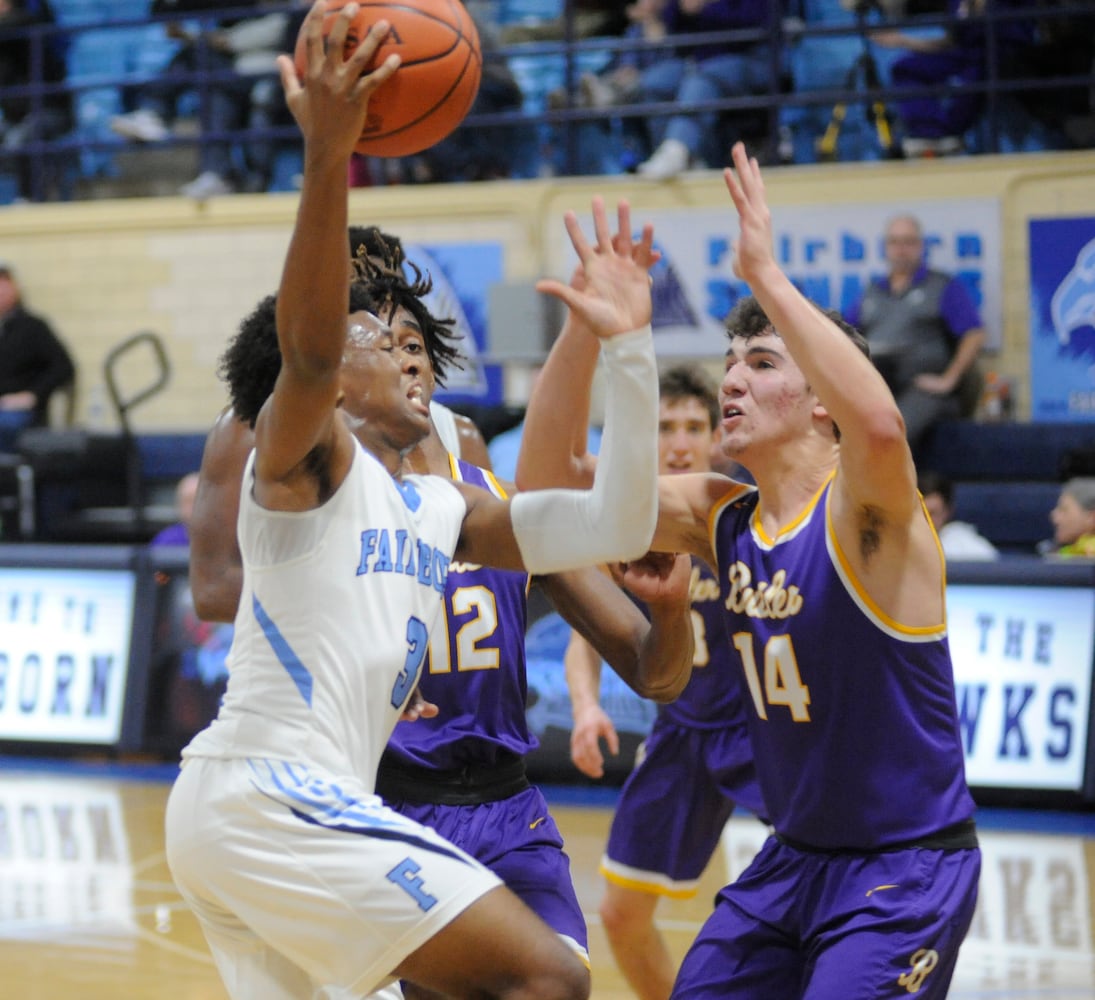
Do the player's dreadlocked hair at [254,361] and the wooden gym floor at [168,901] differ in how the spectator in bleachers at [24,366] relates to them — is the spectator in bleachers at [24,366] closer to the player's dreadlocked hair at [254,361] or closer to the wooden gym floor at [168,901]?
the wooden gym floor at [168,901]

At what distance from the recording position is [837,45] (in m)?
11.5

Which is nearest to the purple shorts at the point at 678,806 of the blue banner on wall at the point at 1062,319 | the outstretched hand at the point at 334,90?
the outstretched hand at the point at 334,90

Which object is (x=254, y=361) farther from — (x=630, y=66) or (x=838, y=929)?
(x=630, y=66)

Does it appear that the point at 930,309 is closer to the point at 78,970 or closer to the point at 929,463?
the point at 929,463

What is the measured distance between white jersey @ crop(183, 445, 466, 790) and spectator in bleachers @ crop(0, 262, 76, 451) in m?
10.4

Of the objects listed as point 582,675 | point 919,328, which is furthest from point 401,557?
point 919,328

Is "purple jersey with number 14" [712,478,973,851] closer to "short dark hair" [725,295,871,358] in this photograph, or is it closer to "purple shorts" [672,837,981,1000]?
"purple shorts" [672,837,981,1000]

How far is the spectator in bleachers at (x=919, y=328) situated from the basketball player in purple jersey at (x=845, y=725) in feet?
22.5

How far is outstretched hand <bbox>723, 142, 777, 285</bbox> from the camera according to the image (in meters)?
3.38

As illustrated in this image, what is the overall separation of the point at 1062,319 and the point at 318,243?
8588 millimetres

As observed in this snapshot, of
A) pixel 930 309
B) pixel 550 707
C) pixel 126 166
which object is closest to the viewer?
pixel 550 707

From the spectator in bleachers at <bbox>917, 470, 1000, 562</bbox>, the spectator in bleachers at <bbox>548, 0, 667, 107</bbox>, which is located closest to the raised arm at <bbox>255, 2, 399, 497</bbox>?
the spectator in bleachers at <bbox>917, 470, 1000, 562</bbox>

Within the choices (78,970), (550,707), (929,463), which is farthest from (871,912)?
(929,463)

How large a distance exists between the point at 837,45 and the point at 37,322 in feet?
20.9
